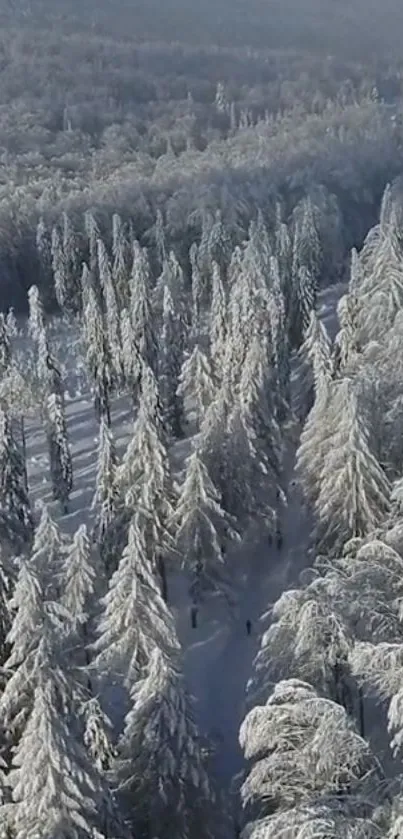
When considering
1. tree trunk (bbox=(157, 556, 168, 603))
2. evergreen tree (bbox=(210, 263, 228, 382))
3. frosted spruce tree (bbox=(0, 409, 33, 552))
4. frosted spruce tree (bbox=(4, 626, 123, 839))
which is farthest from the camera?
evergreen tree (bbox=(210, 263, 228, 382))

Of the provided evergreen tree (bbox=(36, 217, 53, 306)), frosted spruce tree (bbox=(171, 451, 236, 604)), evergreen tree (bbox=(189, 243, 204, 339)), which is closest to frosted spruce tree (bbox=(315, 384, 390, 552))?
frosted spruce tree (bbox=(171, 451, 236, 604))

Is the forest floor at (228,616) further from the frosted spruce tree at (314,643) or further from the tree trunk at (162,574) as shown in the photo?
the frosted spruce tree at (314,643)

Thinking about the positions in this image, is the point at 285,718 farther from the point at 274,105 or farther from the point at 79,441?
the point at 274,105

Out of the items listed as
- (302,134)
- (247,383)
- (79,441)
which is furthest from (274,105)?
(247,383)

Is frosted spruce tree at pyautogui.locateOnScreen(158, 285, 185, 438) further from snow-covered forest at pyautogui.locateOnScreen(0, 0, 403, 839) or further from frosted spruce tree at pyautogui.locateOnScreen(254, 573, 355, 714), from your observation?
frosted spruce tree at pyautogui.locateOnScreen(254, 573, 355, 714)

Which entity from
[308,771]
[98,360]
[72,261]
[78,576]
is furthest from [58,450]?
[72,261]

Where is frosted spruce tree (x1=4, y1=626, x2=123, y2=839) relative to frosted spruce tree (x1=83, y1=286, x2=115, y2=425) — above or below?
below

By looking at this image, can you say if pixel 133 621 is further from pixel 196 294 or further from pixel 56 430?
pixel 196 294
